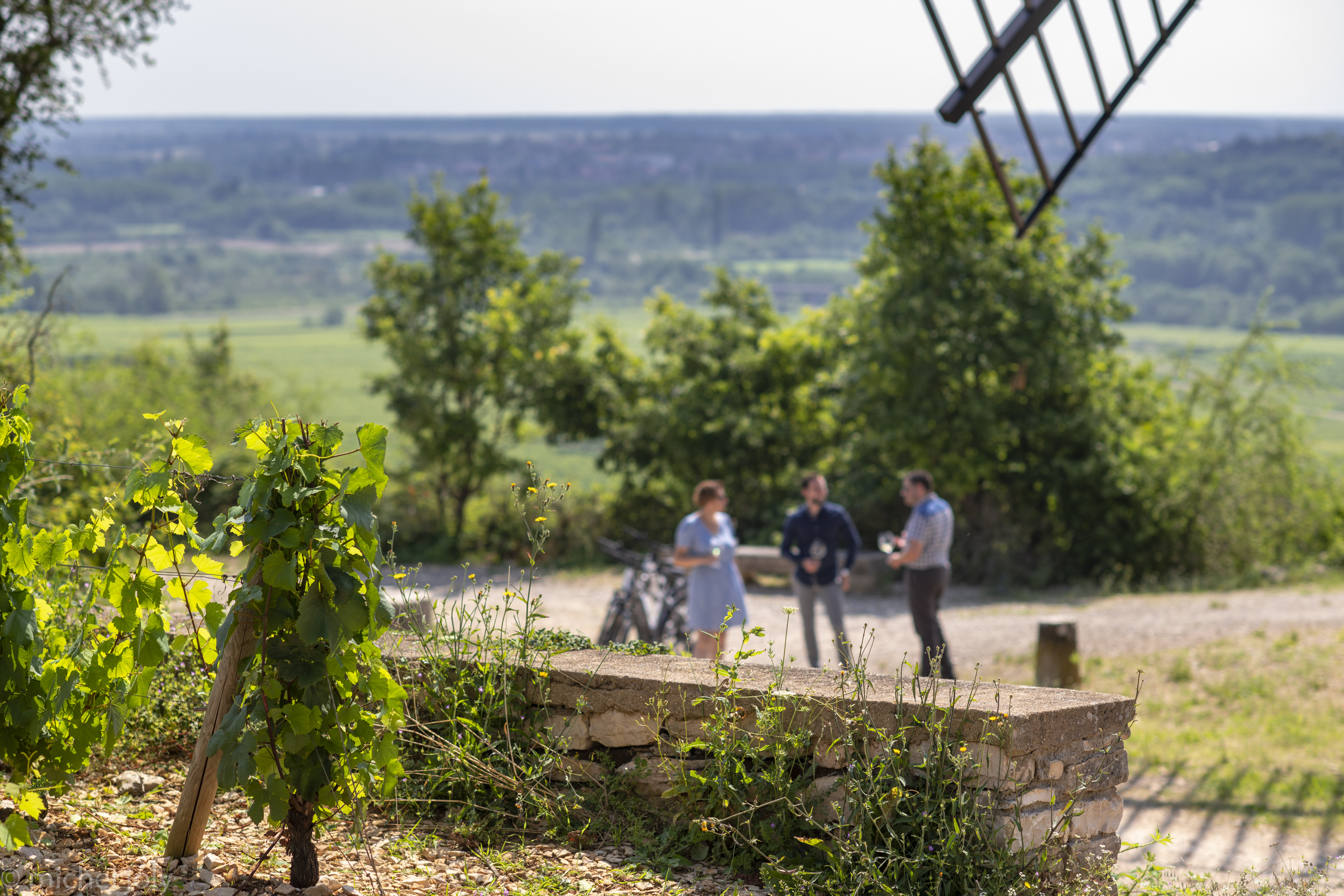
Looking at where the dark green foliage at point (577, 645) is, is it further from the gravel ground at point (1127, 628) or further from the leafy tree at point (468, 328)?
the leafy tree at point (468, 328)

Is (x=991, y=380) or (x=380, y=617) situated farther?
(x=991, y=380)

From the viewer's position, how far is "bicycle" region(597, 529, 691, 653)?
8344 millimetres

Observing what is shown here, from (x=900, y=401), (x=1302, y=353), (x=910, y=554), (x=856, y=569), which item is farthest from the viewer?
(x=1302, y=353)

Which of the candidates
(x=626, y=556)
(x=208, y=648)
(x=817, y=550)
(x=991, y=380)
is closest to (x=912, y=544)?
(x=817, y=550)

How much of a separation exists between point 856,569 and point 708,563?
6.71m

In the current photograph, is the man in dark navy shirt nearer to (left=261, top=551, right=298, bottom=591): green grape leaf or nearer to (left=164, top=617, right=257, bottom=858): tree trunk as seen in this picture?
(left=164, top=617, right=257, bottom=858): tree trunk

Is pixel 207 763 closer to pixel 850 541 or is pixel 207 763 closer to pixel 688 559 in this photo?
pixel 688 559

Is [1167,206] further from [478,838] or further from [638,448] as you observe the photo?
[478,838]

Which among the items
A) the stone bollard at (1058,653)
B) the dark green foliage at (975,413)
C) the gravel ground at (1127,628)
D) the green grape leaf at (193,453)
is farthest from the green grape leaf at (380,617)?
the dark green foliage at (975,413)

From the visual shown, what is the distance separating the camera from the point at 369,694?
9.98 ft

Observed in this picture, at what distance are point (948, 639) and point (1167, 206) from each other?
13187 centimetres

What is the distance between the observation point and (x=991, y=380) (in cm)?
1480

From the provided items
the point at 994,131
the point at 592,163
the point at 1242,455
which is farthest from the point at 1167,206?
the point at 1242,455

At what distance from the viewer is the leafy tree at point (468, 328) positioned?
54.9 ft
